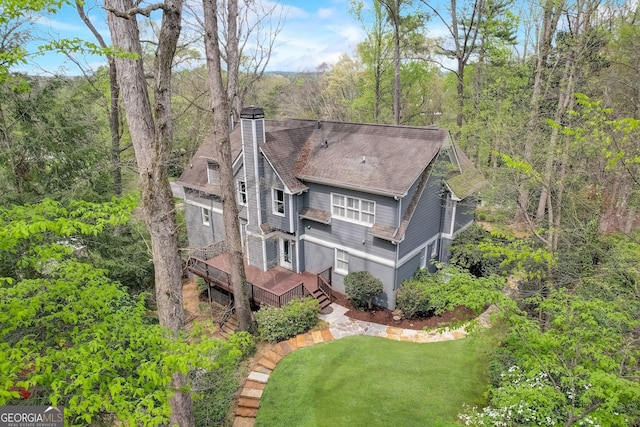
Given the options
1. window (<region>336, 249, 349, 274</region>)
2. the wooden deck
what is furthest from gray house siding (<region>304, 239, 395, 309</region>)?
the wooden deck

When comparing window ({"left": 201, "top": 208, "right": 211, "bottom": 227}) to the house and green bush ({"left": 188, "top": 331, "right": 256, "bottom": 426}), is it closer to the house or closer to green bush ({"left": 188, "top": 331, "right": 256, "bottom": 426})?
the house

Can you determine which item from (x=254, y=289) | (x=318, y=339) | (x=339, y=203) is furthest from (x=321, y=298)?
(x=339, y=203)

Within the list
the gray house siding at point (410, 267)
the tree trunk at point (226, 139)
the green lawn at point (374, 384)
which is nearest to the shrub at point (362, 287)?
the gray house siding at point (410, 267)

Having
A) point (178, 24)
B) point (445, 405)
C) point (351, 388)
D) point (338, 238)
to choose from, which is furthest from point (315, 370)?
point (178, 24)

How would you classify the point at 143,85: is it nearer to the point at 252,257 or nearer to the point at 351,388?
the point at 351,388

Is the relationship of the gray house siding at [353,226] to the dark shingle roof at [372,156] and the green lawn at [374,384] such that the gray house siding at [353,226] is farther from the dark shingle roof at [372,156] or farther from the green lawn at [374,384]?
the green lawn at [374,384]

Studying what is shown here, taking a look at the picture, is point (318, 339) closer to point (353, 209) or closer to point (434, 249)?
point (353, 209)
